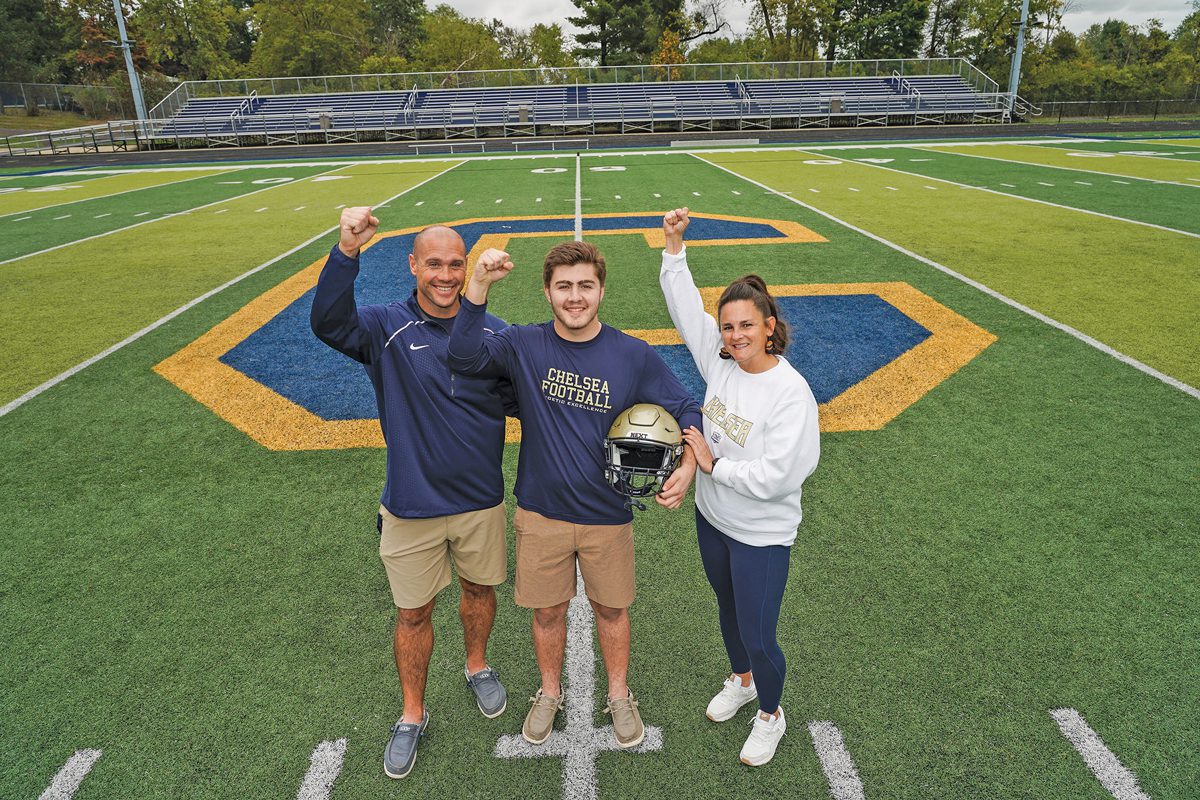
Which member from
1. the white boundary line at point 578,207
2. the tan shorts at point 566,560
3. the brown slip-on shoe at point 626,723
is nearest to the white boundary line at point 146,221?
the white boundary line at point 578,207

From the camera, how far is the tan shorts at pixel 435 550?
3.04 metres

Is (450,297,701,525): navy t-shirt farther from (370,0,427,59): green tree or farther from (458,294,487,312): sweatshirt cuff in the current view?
(370,0,427,59): green tree

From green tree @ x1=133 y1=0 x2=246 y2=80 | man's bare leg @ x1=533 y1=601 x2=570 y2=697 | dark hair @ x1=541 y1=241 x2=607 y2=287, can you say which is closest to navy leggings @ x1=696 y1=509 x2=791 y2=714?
man's bare leg @ x1=533 y1=601 x2=570 y2=697

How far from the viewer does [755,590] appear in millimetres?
2773

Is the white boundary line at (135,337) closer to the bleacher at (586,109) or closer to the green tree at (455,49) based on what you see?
the bleacher at (586,109)

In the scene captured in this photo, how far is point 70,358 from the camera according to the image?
768 cm

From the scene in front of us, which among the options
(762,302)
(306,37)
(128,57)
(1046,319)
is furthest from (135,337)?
(306,37)

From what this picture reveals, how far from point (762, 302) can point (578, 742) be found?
1.97 meters

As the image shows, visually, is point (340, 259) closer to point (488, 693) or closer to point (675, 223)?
point (675, 223)

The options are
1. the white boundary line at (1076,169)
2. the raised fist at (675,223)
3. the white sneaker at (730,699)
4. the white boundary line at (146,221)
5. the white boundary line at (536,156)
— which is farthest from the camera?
the white boundary line at (536,156)

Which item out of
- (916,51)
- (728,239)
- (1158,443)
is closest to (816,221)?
(728,239)

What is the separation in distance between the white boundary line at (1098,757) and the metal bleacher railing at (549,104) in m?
36.9

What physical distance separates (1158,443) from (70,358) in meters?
9.97

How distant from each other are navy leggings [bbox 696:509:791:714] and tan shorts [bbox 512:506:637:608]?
0.35 metres
